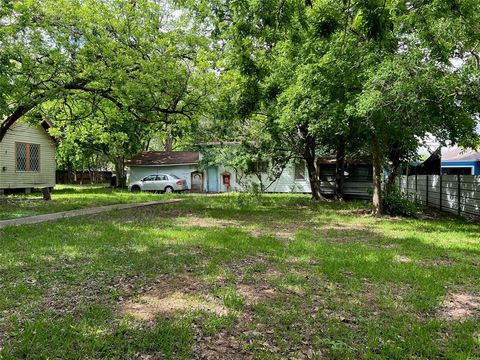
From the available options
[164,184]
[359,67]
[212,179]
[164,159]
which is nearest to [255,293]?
[359,67]

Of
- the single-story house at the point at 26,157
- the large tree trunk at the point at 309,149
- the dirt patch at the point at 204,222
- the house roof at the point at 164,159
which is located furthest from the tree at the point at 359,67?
the house roof at the point at 164,159

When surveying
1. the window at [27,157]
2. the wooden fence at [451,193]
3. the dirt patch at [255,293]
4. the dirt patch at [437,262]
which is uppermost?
the window at [27,157]

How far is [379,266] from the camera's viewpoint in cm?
585

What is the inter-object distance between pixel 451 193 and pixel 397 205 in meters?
2.43

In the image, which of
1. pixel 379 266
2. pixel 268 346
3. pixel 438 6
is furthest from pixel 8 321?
pixel 438 6

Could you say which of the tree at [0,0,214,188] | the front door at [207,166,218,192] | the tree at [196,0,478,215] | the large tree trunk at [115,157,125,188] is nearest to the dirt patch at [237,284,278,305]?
Answer: the tree at [196,0,478,215]

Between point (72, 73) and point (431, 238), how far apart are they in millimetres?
11265

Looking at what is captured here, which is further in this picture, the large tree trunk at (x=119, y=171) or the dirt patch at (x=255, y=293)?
the large tree trunk at (x=119, y=171)

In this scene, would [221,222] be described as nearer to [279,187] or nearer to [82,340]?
[82,340]

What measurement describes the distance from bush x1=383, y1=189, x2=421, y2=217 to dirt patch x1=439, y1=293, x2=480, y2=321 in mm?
8926

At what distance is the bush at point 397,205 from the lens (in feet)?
42.8

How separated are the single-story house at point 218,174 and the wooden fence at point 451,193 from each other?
5.79 meters

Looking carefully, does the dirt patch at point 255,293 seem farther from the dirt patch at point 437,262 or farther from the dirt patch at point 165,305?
the dirt patch at point 437,262

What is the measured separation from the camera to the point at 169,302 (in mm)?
4227
